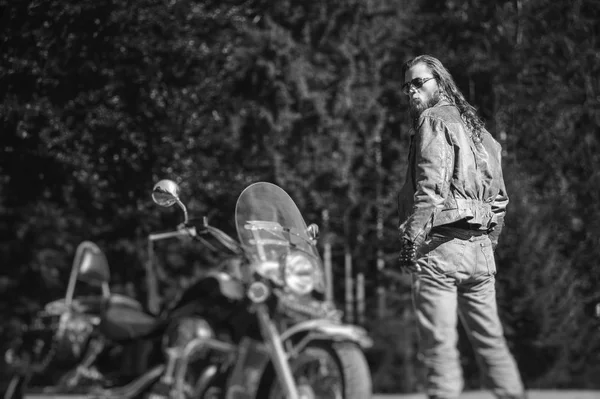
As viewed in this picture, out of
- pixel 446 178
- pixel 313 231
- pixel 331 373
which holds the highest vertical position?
pixel 446 178

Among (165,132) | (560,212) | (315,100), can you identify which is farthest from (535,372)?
(165,132)

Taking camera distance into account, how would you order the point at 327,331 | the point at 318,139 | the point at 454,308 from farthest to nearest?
the point at 318,139 → the point at 327,331 → the point at 454,308

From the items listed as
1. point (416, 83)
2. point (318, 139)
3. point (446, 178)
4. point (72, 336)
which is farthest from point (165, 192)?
point (318, 139)

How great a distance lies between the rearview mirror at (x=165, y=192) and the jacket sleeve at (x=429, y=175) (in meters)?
1.14

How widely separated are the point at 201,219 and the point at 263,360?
951 mm

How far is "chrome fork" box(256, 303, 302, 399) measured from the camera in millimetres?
4367

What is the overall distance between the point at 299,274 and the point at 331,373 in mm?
581

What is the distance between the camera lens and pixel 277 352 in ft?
14.6

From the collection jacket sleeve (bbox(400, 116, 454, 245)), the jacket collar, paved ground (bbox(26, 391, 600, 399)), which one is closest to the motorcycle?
the jacket collar

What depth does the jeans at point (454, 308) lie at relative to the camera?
3.30m

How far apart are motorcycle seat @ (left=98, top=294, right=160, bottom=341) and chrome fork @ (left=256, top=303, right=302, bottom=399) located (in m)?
0.96

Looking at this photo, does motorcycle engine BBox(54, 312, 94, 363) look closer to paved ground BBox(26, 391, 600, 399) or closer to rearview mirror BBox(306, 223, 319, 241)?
paved ground BBox(26, 391, 600, 399)

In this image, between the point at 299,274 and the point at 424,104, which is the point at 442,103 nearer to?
the point at 424,104

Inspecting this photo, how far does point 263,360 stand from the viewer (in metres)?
4.77
